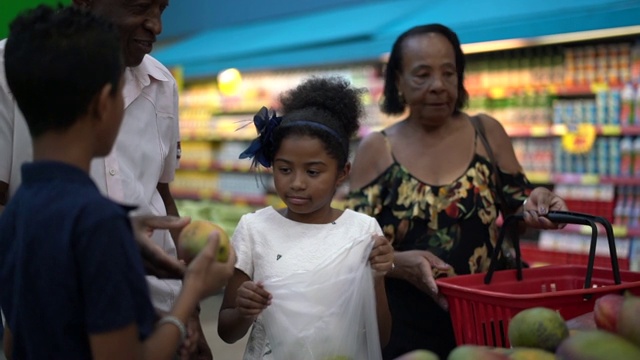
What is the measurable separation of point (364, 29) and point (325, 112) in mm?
4711

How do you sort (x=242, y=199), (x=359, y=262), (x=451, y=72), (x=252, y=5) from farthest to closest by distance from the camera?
1. (x=242, y=199)
2. (x=252, y=5)
3. (x=451, y=72)
4. (x=359, y=262)

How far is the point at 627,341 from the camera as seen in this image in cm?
136

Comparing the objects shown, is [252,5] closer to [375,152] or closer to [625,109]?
[625,109]

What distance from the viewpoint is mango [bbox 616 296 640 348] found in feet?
4.57

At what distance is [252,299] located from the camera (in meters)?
1.81

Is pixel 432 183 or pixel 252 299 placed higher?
pixel 432 183

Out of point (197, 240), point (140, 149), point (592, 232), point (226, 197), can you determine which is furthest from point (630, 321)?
point (226, 197)

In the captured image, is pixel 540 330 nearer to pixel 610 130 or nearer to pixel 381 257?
pixel 381 257

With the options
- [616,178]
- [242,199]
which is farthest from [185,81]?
[616,178]

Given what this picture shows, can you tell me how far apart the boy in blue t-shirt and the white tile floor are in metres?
3.67

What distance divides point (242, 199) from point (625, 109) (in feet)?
14.7

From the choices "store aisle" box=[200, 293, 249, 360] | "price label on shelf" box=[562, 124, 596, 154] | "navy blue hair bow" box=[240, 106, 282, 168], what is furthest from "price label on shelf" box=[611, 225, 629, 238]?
"navy blue hair bow" box=[240, 106, 282, 168]

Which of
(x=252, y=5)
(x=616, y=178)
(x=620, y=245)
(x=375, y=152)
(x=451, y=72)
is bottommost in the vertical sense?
(x=620, y=245)

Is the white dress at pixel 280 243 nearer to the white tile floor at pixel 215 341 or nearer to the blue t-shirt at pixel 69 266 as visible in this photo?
the blue t-shirt at pixel 69 266
